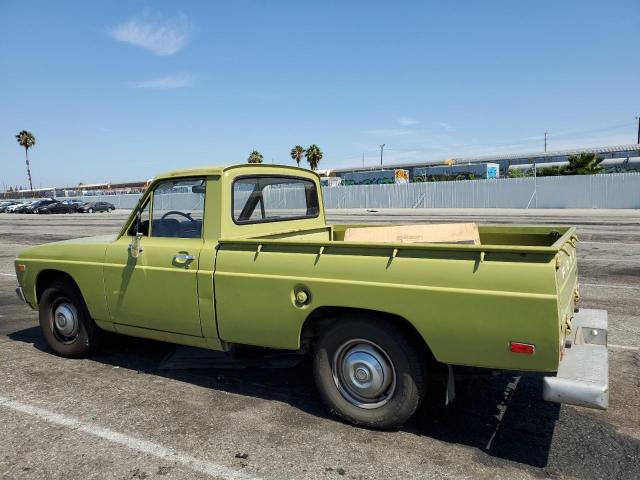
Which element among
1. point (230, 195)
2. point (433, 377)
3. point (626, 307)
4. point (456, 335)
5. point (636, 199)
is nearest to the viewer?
point (456, 335)

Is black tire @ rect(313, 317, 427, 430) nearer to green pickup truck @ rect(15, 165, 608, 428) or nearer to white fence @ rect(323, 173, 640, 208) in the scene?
green pickup truck @ rect(15, 165, 608, 428)

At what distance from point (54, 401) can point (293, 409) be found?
1977 mm

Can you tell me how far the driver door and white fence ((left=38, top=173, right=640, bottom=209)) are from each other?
32448 millimetres

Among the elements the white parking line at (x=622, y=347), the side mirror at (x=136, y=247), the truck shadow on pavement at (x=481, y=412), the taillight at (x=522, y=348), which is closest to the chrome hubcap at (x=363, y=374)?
the truck shadow on pavement at (x=481, y=412)

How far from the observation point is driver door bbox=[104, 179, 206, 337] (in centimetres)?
413

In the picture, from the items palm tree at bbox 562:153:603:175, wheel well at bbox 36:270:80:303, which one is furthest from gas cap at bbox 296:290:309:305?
palm tree at bbox 562:153:603:175

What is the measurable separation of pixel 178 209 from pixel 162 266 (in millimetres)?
519

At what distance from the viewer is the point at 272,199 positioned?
498cm

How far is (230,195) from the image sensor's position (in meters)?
4.19

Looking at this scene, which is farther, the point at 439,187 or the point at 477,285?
the point at 439,187

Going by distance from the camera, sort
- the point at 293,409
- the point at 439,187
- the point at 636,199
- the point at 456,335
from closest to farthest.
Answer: the point at 456,335, the point at 293,409, the point at 636,199, the point at 439,187

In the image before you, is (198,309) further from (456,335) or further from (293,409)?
(456,335)

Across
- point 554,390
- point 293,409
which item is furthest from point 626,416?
point 293,409

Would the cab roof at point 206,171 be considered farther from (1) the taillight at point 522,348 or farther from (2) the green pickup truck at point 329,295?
(1) the taillight at point 522,348
